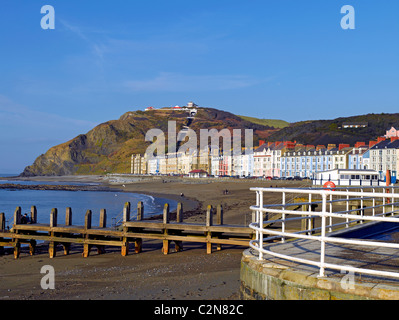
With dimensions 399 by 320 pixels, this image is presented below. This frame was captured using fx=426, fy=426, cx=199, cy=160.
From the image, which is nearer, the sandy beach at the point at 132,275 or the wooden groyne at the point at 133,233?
the sandy beach at the point at 132,275

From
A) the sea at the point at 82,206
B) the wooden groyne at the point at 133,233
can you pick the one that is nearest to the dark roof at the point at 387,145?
the sea at the point at 82,206

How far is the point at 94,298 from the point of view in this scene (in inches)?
444

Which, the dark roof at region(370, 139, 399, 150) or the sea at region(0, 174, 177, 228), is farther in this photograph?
the dark roof at region(370, 139, 399, 150)

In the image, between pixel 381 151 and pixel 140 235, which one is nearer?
pixel 140 235

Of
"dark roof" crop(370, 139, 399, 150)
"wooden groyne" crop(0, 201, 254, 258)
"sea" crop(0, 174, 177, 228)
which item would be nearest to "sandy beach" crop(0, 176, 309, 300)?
"wooden groyne" crop(0, 201, 254, 258)

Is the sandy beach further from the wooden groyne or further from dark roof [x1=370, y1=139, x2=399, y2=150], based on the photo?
dark roof [x1=370, y1=139, x2=399, y2=150]

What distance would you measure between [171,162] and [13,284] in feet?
576

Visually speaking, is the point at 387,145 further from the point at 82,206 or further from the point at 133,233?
the point at 133,233

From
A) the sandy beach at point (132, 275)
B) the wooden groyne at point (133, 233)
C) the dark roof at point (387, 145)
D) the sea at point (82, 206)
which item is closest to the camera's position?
the sandy beach at point (132, 275)

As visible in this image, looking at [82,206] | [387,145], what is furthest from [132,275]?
[387,145]

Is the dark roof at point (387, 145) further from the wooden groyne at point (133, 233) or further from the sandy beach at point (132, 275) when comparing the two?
the sandy beach at point (132, 275)

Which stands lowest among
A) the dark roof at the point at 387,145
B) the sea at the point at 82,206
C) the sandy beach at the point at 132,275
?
the sea at the point at 82,206
